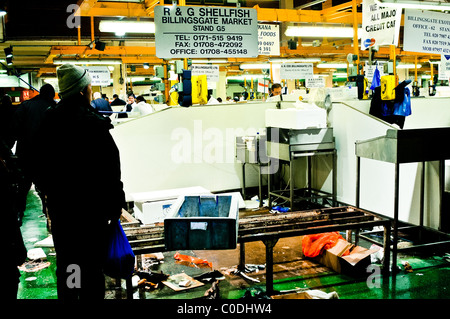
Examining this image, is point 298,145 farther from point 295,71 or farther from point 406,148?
point 295,71

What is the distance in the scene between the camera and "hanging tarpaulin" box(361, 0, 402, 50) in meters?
6.49

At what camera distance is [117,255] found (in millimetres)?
2701

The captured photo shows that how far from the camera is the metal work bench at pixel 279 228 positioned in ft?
12.2

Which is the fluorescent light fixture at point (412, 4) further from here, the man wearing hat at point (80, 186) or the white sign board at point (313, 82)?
the white sign board at point (313, 82)

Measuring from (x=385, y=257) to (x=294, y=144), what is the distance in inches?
101

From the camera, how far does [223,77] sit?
77.6ft

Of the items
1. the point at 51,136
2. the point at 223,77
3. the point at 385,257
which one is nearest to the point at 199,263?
the point at 385,257

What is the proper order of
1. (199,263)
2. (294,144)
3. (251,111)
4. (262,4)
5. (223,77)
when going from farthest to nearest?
(223,77)
(262,4)
(251,111)
(294,144)
(199,263)

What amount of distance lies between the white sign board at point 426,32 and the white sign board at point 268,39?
4.34 metres

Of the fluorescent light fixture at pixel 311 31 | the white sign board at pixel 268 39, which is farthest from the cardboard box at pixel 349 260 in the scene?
the white sign board at pixel 268 39

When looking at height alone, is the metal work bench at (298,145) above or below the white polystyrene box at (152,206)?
above

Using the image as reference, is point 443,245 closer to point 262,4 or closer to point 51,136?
point 51,136

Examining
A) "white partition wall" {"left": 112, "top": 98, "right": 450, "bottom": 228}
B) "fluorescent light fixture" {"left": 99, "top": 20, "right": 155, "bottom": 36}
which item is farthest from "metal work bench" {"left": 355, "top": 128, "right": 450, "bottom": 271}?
"fluorescent light fixture" {"left": 99, "top": 20, "right": 155, "bottom": 36}
